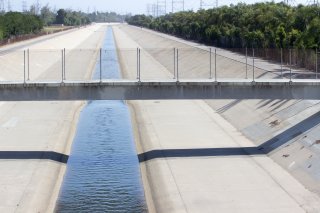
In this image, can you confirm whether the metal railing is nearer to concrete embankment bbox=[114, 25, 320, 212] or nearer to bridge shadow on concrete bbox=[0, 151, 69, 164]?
concrete embankment bbox=[114, 25, 320, 212]

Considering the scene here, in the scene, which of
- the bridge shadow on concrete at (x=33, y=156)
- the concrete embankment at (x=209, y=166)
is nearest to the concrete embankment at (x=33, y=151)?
the bridge shadow on concrete at (x=33, y=156)

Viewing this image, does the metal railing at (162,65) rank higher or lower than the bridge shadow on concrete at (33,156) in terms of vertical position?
higher

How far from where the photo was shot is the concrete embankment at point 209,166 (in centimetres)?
2725

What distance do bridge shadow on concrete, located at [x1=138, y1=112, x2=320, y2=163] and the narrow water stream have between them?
1.30 meters

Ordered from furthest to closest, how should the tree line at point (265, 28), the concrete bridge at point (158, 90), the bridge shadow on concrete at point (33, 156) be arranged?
the tree line at point (265, 28)
the bridge shadow on concrete at point (33, 156)
the concrete bridge at point (158, 90)

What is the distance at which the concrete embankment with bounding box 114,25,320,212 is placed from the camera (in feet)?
89.4

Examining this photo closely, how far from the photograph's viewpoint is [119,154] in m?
38.7

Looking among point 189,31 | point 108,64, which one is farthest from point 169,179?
point 189,31

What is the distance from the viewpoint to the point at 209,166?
32.9m

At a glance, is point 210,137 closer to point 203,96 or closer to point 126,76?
point 203,96

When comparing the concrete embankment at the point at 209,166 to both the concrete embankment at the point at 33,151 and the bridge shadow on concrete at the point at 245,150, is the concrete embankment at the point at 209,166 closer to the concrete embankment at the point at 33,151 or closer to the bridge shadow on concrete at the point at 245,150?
the bridge shadow on concrete at the point at 245,150

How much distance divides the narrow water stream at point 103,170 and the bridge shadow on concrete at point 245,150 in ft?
4.28

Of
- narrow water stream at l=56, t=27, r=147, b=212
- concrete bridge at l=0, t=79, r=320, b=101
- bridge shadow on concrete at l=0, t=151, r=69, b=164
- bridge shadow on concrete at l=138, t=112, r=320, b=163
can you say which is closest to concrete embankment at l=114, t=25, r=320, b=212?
bridge shadow on concrete at l=138, t=112, r=320, b=163

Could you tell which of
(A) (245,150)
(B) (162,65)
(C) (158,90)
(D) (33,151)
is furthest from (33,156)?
(B) (162,65)
